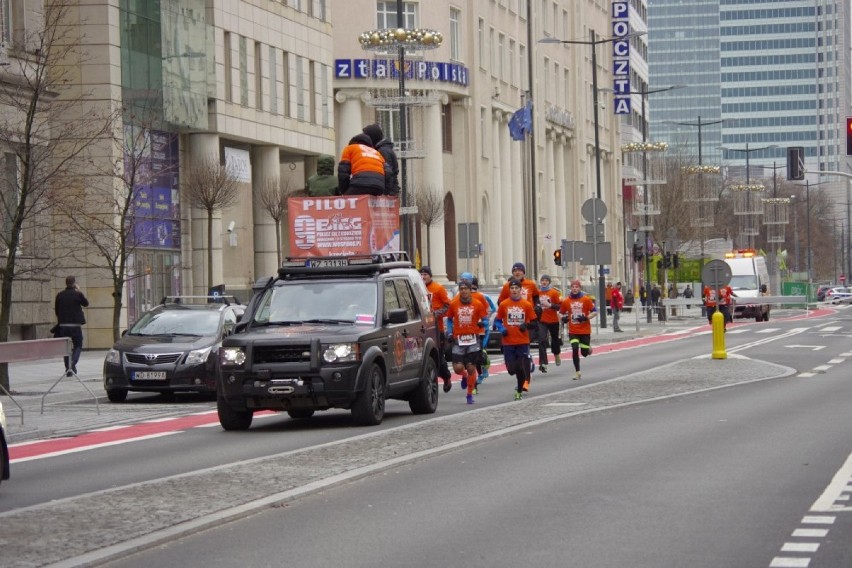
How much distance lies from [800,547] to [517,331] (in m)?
14.4

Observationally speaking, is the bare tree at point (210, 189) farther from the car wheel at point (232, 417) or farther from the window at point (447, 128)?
the window at point (447, 128)

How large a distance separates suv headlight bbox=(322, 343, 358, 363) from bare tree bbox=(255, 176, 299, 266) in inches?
1291

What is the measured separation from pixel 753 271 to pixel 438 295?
164 ft

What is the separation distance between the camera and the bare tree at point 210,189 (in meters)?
45.3

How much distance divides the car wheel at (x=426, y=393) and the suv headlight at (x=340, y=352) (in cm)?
208

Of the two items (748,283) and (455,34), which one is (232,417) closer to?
(748,283)

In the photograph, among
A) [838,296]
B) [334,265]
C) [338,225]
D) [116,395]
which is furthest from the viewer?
[838,296]

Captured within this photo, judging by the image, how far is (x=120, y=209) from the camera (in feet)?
109

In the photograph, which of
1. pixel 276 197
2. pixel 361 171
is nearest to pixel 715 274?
pixel 361 171

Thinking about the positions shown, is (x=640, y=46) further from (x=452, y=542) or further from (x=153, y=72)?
(x=452, y=542)

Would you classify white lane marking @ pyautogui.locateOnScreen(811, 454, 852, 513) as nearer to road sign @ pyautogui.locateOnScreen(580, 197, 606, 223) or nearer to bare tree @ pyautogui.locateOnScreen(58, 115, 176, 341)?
bare tree @ pyautogui.locateOnScreen(58, 115, 176, 341)

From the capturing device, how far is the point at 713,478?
13.2 metres

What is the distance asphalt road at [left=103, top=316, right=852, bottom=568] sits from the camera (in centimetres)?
957

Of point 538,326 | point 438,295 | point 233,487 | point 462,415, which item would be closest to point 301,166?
point 538,326
